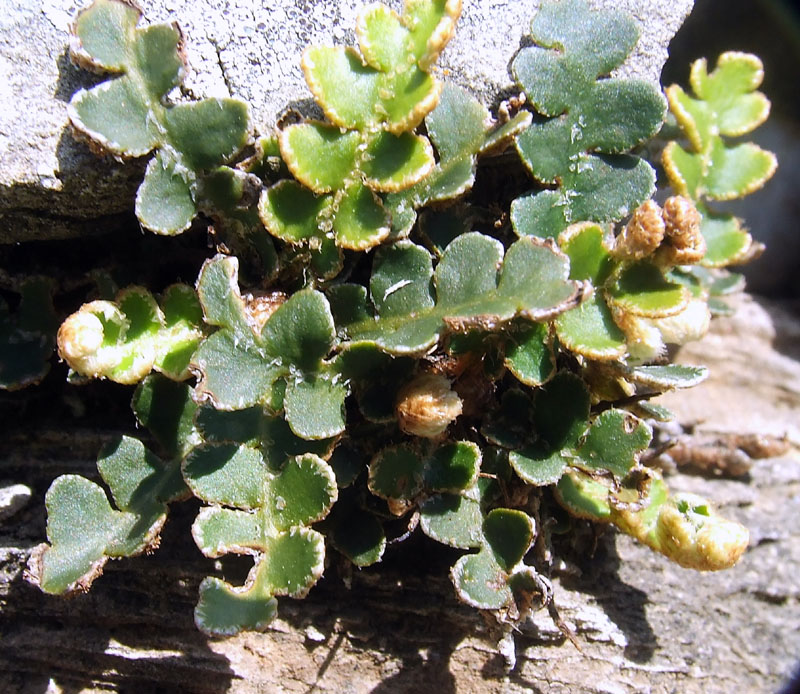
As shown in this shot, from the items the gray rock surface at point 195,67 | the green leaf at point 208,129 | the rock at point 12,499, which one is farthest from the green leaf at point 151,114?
the rock at point 12,499

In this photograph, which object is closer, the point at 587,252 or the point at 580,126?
the point at 587,252

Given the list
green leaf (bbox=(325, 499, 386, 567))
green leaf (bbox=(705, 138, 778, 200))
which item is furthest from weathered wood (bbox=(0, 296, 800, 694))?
green leaf (bbox=(705, 138, 778, 200))

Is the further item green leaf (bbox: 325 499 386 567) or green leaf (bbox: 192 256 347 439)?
green leaf (bbox: 325 499 386 567)

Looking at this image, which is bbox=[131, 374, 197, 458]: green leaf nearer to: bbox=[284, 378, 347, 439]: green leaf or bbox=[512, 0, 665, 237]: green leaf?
bbox=[284, 378, 347, 439]: green leaf

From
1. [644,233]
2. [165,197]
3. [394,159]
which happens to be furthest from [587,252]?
[165,197]

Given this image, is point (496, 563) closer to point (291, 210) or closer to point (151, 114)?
point (291, 210)

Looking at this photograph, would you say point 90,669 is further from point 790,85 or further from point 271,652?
point 790,85

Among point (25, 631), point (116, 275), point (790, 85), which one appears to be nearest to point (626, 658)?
point (25, 631)
